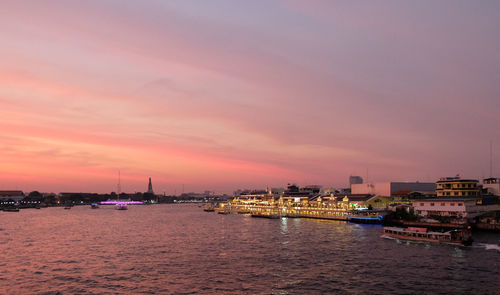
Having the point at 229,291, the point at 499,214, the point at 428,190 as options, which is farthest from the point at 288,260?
the point at 428,190

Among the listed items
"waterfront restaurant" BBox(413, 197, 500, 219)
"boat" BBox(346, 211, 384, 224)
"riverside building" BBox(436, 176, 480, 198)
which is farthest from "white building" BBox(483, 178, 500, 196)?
"boat" BBox(346, 211, 384, 224)

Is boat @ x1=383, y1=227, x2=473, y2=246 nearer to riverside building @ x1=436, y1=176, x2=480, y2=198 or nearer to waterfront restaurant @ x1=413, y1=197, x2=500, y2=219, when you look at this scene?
waterfront restaurant @ x1=413, y1=197, x2=500, y2=219

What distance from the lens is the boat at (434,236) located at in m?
60.1

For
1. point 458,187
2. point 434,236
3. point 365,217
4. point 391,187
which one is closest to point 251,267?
point 434,236

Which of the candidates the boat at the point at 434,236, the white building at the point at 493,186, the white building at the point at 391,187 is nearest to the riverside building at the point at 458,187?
the white building at the point at 493,186

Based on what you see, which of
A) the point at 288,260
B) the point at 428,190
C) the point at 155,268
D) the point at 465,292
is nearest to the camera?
the point at 465,292

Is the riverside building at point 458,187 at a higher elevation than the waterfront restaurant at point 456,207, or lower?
higher

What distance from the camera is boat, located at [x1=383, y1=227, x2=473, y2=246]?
197ft

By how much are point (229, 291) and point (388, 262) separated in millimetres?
23695

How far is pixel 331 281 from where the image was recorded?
127 ft

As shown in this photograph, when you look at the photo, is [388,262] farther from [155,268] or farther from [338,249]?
[155,268]

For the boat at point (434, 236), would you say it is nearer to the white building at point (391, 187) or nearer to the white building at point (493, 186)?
the white building at point (493, 186)

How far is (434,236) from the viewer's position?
213 ft

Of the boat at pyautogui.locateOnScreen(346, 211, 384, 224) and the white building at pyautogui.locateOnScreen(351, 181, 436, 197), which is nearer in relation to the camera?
the boat at pyautogui.locateOnScreen(346, 211, 384, 224)
